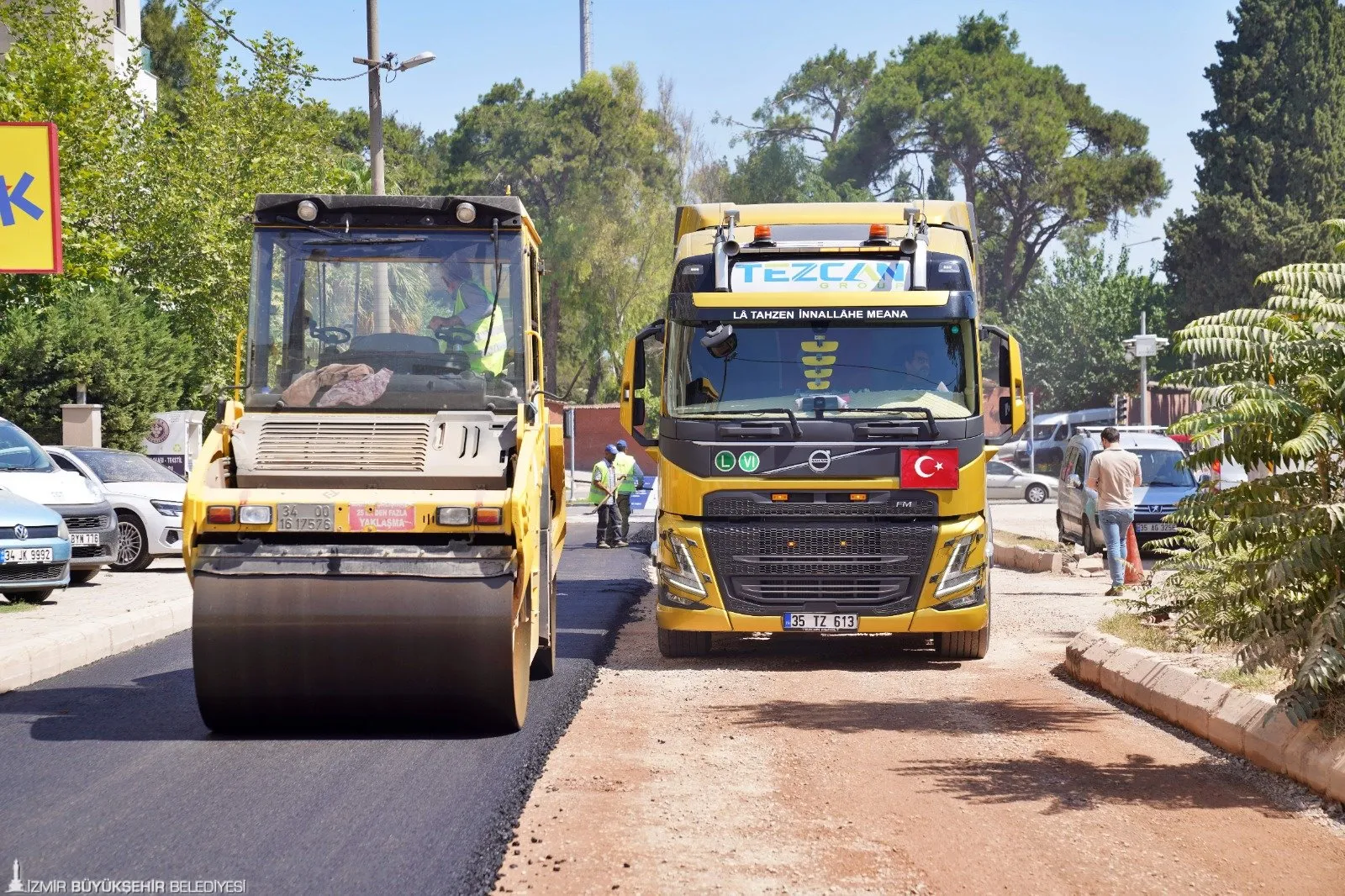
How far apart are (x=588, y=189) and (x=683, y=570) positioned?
50.6 metres

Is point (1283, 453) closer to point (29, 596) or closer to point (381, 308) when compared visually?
point (381, 308)

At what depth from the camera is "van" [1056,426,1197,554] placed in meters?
21.9

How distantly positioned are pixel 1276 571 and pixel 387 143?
6788 centimetres

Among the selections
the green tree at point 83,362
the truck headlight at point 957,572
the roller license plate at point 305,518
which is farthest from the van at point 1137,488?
the green tree at point 83,362

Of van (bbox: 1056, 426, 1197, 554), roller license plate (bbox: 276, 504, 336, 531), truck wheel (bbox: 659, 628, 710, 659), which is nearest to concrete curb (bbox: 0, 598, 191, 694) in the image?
roller license plate (bbox: 276, 504, 336, 531)

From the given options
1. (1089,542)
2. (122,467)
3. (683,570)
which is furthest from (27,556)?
(1089,542)

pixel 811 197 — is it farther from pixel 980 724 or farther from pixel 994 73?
pixel 980 724

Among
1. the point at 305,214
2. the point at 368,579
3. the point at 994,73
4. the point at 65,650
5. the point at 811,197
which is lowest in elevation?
the point at 65,650

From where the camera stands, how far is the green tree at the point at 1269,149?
53.8 m

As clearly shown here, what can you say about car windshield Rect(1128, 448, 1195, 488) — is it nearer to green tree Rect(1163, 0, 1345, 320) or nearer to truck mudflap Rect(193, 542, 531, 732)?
truck mudflap Rect(193, 542, 531, 732)

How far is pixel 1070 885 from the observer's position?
A: 5434mm

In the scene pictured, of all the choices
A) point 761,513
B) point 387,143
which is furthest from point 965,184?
point 761,513

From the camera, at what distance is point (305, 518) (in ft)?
26.0

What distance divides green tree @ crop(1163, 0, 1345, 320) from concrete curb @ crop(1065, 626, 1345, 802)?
46069 millimetres
